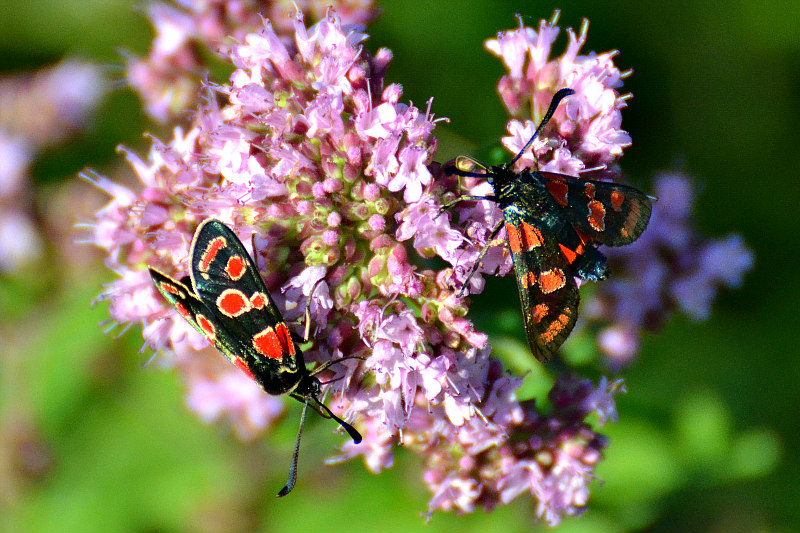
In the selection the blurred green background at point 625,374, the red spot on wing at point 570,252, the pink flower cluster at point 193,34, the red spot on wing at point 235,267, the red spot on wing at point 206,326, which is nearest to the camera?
the red spot on wing at point 235,267

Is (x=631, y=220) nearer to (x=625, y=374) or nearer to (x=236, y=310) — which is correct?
(x=236, y=310)

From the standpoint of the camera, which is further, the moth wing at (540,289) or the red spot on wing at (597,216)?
the red spot on wing at (597,216)

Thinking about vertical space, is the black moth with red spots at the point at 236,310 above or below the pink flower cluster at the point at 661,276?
below

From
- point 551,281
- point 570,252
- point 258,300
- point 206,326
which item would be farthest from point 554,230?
point 206,326

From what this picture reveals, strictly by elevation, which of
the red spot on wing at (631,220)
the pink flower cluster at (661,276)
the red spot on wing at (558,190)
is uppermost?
the pink flower cluster at (661,276)

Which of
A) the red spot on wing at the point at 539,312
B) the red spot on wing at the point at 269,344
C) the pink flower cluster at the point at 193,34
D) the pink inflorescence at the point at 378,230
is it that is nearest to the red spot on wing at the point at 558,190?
the pink inflorescence at the point at 378,230

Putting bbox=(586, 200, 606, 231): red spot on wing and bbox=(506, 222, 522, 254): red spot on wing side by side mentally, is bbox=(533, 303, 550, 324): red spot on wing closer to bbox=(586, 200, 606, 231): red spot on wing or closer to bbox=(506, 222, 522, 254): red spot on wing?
bbox=(506, 222, 522, 254): red spot on wing

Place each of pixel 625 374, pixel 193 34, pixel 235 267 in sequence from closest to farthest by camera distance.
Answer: pixel 235 267 → pixel 193 34 → pixel 625 374

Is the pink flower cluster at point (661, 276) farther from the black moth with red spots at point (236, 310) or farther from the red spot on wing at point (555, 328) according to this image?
the black moth with red spots at point (236, 310)
